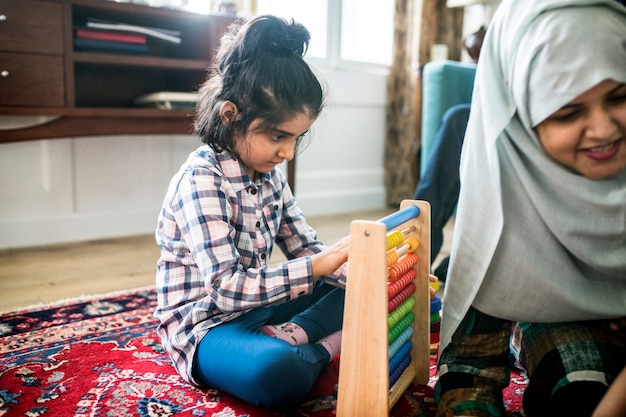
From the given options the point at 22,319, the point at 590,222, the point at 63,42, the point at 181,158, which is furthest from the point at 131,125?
the point at 590,222

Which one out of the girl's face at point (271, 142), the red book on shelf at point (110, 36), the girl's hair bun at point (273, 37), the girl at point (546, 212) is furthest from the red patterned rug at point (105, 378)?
the red book on shelf at point (110, 36)

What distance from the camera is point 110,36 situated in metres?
1.88

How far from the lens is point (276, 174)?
3.93 feet

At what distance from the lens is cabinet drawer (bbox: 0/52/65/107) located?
5.47ft

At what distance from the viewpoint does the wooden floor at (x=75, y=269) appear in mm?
1604

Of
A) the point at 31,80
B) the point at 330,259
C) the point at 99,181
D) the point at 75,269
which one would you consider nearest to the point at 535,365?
the point at 330,259

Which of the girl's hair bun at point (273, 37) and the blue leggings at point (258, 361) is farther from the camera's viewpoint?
the girl's hair bun at point (273, 37)

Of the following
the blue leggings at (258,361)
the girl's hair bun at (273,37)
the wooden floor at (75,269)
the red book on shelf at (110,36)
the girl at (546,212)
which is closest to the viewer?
the girl at (546,212)

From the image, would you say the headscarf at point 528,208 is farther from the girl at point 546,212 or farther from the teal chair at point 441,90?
the teal chair at point 441,90

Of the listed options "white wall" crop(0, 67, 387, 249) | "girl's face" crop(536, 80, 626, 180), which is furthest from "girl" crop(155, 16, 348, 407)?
"white wall" crop(0, 67, 387, 249)

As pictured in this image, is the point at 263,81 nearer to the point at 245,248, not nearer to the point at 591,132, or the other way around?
the point at 245,248

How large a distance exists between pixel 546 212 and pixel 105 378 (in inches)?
32.4

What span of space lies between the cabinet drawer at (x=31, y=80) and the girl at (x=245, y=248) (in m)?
0.86

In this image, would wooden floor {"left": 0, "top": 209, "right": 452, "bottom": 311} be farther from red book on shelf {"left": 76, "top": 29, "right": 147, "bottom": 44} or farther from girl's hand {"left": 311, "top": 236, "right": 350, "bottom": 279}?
girl's hand {"left": 311, "top": 236, "right": 350, "bottom": 279}
